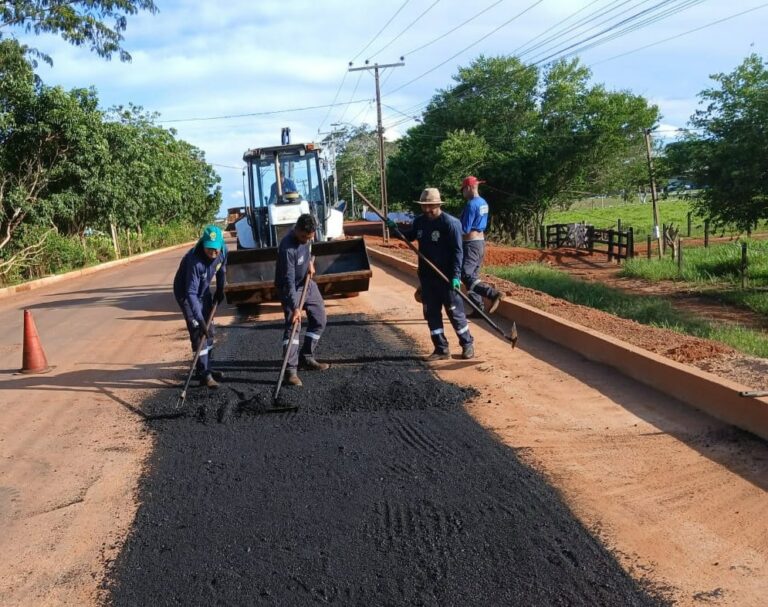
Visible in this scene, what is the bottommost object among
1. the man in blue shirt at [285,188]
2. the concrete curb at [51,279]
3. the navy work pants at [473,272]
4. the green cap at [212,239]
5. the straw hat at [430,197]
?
the concrete curb at [51,279]

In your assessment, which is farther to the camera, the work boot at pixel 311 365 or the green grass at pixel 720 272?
the green grass at pixel 720 272

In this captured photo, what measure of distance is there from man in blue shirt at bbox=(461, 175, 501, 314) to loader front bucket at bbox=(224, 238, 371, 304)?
7.88ft

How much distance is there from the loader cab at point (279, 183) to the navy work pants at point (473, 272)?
14.9 feet

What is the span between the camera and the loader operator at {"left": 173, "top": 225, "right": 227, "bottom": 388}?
249 inches

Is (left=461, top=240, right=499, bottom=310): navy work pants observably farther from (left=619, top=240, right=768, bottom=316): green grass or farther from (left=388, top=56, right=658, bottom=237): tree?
(left=388, top=56, right=658, bottom=237): tree

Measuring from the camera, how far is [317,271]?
1080cm

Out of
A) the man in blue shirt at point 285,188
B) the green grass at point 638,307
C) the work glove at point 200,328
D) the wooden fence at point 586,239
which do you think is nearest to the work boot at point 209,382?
the work glove at point 200,328

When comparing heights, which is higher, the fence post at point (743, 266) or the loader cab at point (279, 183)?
the loader cab at point (279, 183)

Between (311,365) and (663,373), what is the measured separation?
3.23 metres

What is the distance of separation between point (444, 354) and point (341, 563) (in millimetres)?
4018

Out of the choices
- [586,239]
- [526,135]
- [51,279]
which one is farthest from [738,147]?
[526,135]

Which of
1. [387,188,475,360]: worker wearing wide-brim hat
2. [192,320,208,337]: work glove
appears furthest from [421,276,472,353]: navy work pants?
[192,320,208,337]: work glove

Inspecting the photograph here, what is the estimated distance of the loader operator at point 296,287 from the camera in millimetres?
6466

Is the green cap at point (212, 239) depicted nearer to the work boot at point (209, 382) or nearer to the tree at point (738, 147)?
the work boot at point (209, 382)
